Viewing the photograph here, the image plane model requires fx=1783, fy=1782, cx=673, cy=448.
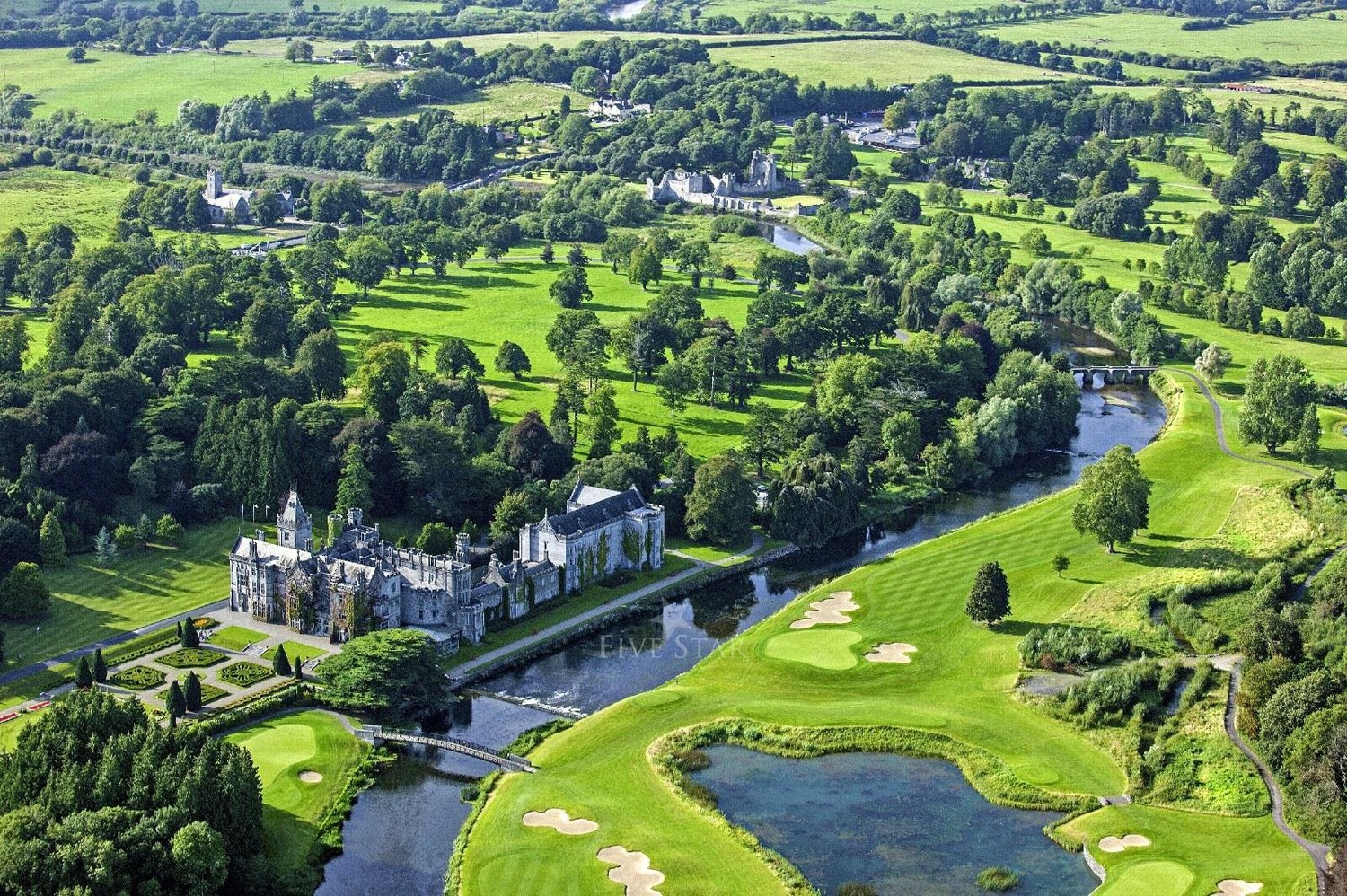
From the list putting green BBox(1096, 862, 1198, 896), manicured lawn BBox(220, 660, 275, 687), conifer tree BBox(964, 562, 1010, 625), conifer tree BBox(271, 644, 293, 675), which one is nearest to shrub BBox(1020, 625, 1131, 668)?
conifer tree BBox(964, 562, 1010, 625)

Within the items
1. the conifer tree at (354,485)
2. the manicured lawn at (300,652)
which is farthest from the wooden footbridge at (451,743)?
the conifer tree at (354,485)

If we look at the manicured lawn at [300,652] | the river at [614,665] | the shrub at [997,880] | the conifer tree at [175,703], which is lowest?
the river at [614,665]

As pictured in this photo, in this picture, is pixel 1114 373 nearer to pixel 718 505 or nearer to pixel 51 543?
pixel 718 505

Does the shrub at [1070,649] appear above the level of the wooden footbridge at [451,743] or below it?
above

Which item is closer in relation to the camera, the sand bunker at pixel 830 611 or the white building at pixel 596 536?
the sand bunker at pixel 830 611

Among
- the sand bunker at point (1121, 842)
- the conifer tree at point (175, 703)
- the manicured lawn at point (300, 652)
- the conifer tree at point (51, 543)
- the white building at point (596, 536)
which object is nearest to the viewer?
the sand bunker at point (1121, 842)

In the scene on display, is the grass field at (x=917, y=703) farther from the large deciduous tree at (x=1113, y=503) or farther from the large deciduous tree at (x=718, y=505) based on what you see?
the large deciduous tree at (x=718, y=505)
